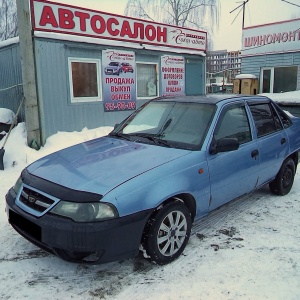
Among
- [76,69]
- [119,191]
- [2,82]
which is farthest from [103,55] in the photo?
[119,191]

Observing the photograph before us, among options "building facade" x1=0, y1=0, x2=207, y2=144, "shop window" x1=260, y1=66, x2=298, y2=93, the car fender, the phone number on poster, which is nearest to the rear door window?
the car fender

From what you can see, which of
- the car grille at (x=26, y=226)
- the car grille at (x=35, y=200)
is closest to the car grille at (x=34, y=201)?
the car grille at (x=35, y=200)

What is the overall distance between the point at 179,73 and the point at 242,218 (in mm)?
7251

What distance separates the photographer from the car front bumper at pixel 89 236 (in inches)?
98.8

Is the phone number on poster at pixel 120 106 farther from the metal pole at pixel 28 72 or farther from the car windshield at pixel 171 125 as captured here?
Result: the car windshield at pixel 171 125

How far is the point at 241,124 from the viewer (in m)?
3.97

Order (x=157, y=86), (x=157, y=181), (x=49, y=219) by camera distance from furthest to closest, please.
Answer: (x=157, y=86) → (x=157, y=181) → (x=49, y=219)

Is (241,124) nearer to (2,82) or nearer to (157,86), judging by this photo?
(157,86)

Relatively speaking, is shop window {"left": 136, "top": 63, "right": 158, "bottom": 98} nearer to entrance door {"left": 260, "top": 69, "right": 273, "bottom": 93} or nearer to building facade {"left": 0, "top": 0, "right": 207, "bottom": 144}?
building facade {"left": 0, "top": 0, "right": 207, "bottom": 144}

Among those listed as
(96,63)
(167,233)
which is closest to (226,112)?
(167,233)

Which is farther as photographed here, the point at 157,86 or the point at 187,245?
the point at 157,86

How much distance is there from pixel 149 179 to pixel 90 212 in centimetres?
57

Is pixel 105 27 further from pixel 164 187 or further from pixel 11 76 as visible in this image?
pixel 164 187

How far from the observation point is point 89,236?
8.20 feet
